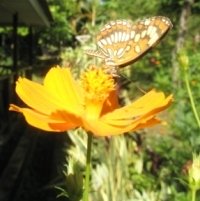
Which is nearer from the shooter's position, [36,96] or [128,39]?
[36,96]

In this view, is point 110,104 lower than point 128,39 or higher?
lower

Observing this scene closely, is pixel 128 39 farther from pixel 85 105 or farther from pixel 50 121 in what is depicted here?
pixel 50 121

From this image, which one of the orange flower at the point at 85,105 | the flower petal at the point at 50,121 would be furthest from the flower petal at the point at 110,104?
the flower petal at the point at 50,121

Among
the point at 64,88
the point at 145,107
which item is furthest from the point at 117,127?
the point at 64,88

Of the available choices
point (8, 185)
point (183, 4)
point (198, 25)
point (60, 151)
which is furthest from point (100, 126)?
point (198, 25)

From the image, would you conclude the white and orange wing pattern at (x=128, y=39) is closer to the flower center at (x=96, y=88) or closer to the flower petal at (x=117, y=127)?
the flower center at (x=96, y=88)

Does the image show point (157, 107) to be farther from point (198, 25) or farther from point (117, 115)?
point (198, 25)

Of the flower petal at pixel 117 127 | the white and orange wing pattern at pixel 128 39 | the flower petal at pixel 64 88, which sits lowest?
the flower petal at pixel 117 127
